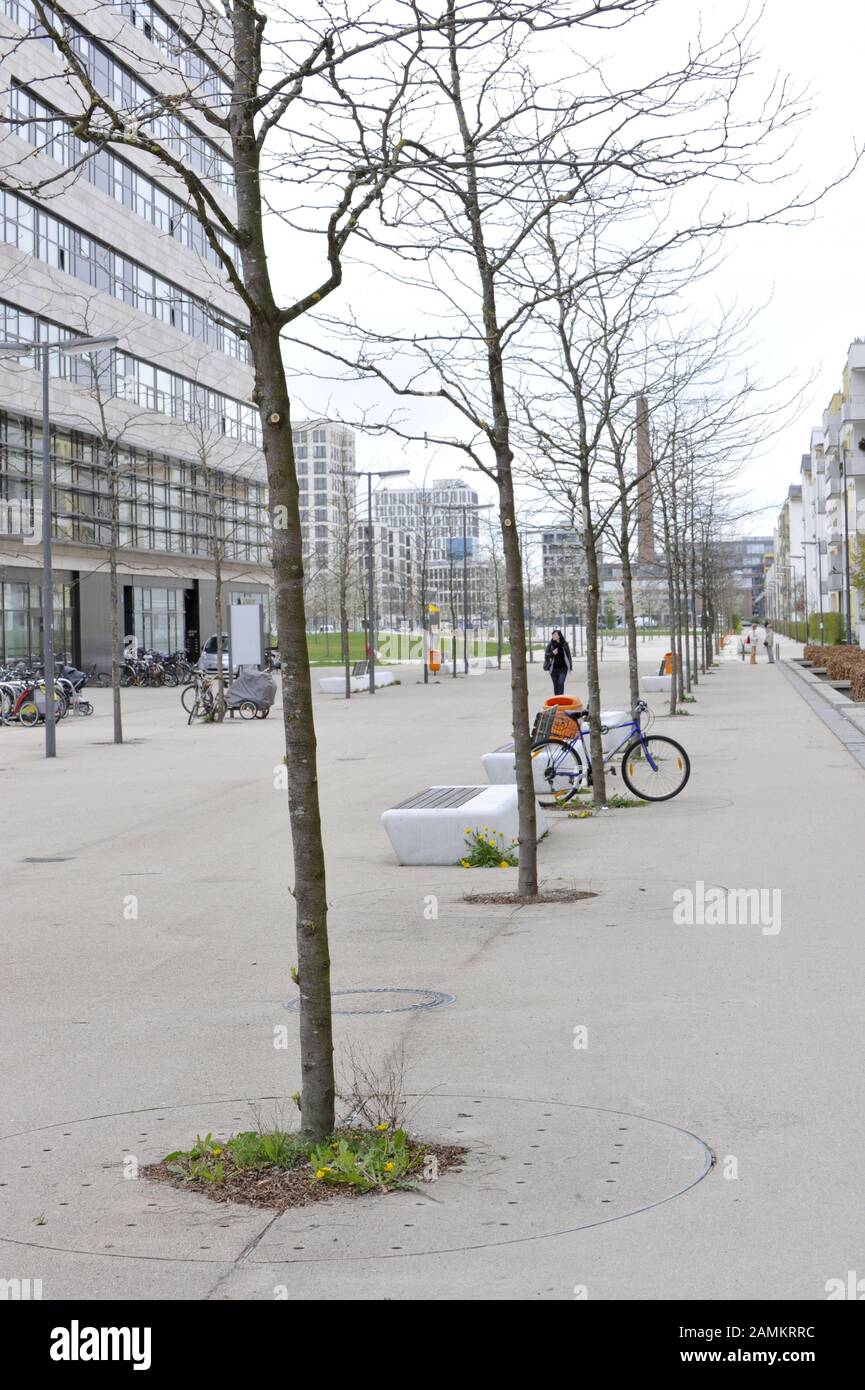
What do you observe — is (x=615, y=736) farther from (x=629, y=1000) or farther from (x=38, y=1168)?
(x=38, y=1168)

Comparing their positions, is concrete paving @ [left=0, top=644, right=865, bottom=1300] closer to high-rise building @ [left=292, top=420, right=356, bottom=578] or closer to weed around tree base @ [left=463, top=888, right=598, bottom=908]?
weed around tree base @ [left=463, top=888, right=598, bottom=908]

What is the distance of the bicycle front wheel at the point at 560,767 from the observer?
16.2 m

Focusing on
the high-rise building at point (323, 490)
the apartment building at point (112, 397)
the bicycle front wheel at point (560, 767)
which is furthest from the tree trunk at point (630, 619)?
the high-rise building at point (323, 490)

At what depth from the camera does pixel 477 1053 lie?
6656mm

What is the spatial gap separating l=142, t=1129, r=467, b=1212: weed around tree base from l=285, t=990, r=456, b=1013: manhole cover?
2.21 meters

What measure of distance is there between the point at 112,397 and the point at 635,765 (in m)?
33.1

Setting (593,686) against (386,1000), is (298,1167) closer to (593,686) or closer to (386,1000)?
(386,1000)

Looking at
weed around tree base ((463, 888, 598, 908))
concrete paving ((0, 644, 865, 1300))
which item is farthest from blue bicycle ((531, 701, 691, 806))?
weed around tree base ((463, 888, 598, 908))

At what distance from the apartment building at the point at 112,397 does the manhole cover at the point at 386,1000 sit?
33.7 metres

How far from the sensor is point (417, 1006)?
299 inches

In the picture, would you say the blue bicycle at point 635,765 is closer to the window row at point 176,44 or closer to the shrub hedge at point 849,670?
the window row at point 176,44

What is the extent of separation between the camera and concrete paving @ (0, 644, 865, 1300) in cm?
430

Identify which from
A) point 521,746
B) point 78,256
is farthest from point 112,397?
point 521,746
